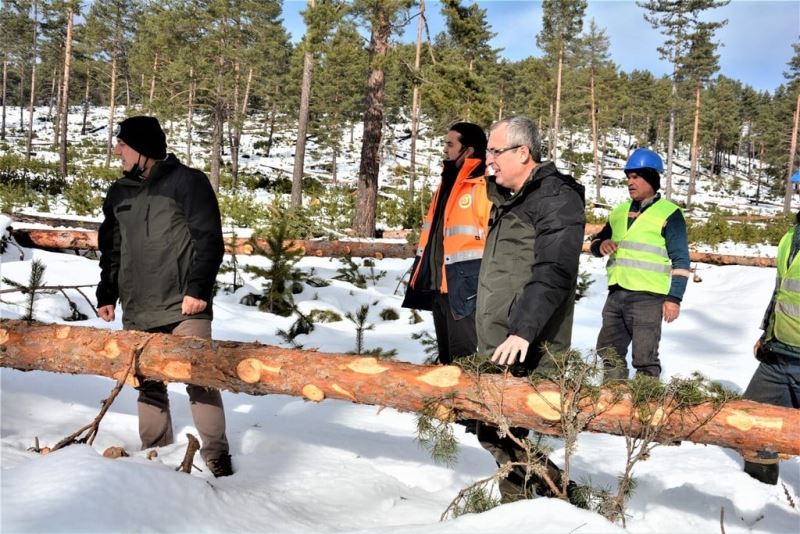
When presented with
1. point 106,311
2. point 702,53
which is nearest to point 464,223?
point 106,311

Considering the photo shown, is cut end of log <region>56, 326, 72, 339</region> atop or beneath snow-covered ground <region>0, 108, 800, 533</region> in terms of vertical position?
atop

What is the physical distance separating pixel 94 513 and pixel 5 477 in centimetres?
46

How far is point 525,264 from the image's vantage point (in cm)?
239

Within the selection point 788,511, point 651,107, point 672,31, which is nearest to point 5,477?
point 788,511

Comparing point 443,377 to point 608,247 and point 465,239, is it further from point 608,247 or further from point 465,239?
point 608,247

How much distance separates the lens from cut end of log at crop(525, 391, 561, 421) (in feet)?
6.97

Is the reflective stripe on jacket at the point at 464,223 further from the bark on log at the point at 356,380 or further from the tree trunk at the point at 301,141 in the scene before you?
the tree trunk at the point at 301,141

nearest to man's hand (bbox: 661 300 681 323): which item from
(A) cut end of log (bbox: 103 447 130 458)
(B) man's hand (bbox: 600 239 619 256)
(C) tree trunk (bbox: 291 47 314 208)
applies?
(B) man's hand (bbox: 600 239 619 256)

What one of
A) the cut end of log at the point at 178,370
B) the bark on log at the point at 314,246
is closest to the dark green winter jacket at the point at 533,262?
the cut end of log at the point at 178,370

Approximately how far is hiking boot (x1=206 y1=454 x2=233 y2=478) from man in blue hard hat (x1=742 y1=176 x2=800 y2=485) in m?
3.14

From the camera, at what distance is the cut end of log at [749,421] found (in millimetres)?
2031

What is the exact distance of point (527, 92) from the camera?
56.9 metres

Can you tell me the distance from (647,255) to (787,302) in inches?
37.5

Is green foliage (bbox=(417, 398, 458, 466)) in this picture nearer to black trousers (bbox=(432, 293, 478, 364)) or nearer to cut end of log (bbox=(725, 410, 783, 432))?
black trousers (bbox=(432, 293, 478, 364))
